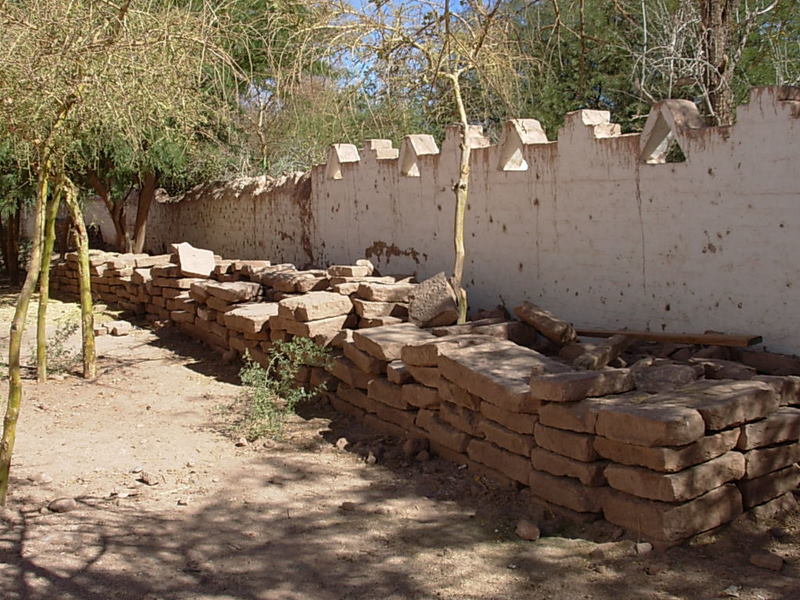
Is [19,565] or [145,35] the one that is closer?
[19,565]

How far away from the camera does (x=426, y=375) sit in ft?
21.4

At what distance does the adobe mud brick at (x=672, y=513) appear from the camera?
14.9ft

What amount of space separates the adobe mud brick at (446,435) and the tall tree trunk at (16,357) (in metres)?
2.92

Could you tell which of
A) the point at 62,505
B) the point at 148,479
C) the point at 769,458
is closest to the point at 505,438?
the point at 769,458

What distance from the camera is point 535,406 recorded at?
5.41m

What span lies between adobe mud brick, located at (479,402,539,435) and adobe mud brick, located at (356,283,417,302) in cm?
315

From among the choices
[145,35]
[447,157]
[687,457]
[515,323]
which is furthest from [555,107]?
[687,457]

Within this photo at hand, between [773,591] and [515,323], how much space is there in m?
3.60

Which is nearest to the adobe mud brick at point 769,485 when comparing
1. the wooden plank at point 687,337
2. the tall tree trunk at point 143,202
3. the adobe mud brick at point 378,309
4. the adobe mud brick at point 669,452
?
the adobe mud brick at point 669,452

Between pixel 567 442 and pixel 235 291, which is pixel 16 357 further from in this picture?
pixel 235 291

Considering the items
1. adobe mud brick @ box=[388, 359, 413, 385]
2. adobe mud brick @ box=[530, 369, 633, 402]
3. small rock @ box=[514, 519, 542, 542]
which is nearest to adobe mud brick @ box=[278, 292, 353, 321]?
adobe mud brick @ box=[388, 359, 413, 385]

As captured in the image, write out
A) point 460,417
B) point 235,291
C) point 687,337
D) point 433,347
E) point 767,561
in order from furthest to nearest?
point 235,291
point 687,337
point 433,347
point 460,417
point 767,561

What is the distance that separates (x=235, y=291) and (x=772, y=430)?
705 cm

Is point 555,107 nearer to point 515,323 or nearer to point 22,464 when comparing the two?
point 515,323
